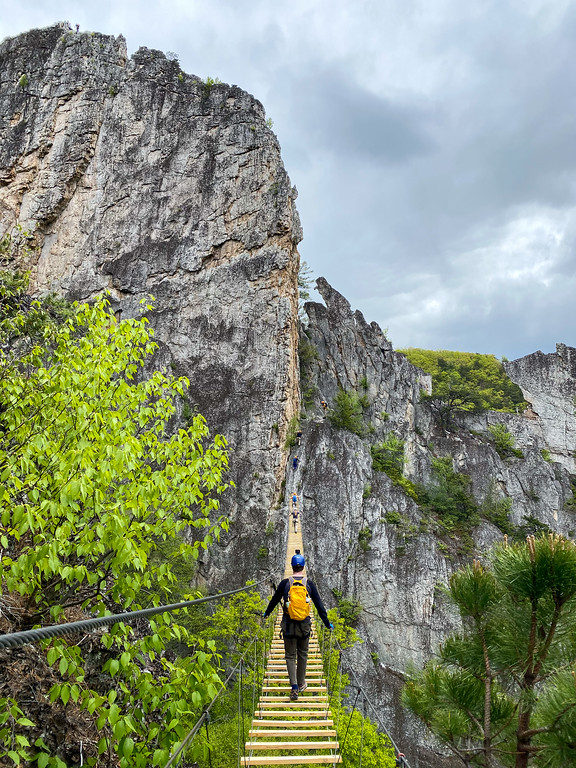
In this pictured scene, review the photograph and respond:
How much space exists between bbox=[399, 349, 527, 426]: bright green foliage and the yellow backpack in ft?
108

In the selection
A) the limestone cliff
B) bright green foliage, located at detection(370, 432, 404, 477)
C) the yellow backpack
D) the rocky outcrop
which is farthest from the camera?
the rocky outcrop

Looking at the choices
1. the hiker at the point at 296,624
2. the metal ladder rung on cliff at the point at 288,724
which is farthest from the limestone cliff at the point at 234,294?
the hiker at the point at 296,624

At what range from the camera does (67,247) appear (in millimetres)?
26688

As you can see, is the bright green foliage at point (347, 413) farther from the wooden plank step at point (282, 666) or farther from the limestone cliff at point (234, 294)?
the wooden plank step at point (282, 666)

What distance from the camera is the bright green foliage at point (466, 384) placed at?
3756 centimetres

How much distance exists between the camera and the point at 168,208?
26797 mm

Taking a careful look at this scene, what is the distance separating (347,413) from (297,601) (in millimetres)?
22118

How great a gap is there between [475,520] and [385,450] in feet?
22.5

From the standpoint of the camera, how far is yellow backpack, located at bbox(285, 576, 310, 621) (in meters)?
5.12

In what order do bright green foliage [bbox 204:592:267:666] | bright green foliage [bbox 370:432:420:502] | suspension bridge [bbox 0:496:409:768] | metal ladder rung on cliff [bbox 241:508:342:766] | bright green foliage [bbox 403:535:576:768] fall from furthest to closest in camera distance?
bright green foliage [bbox 370:432:420:502] < bright green foliage [bbox 204:592:267:666] < metal ladder rung on cliff [bbox 241:508:342:766] < bright green foliage [bbox 403:535:576:768] < suspension bridge [bbox 0:496:409:768]

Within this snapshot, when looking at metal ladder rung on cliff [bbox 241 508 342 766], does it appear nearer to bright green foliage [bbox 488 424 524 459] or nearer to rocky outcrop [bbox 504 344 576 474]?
bright green foliage [bbox 488 424 524 459]

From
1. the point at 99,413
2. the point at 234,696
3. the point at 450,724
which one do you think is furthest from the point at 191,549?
the point at 234,696

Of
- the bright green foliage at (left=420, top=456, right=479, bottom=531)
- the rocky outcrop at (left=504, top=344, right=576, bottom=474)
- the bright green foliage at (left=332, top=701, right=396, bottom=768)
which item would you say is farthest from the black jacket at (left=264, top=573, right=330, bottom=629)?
the rocky outcrop at (left=504, top=344, right=576, bottom=474)

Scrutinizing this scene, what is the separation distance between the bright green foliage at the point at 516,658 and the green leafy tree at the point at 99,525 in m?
2.57
